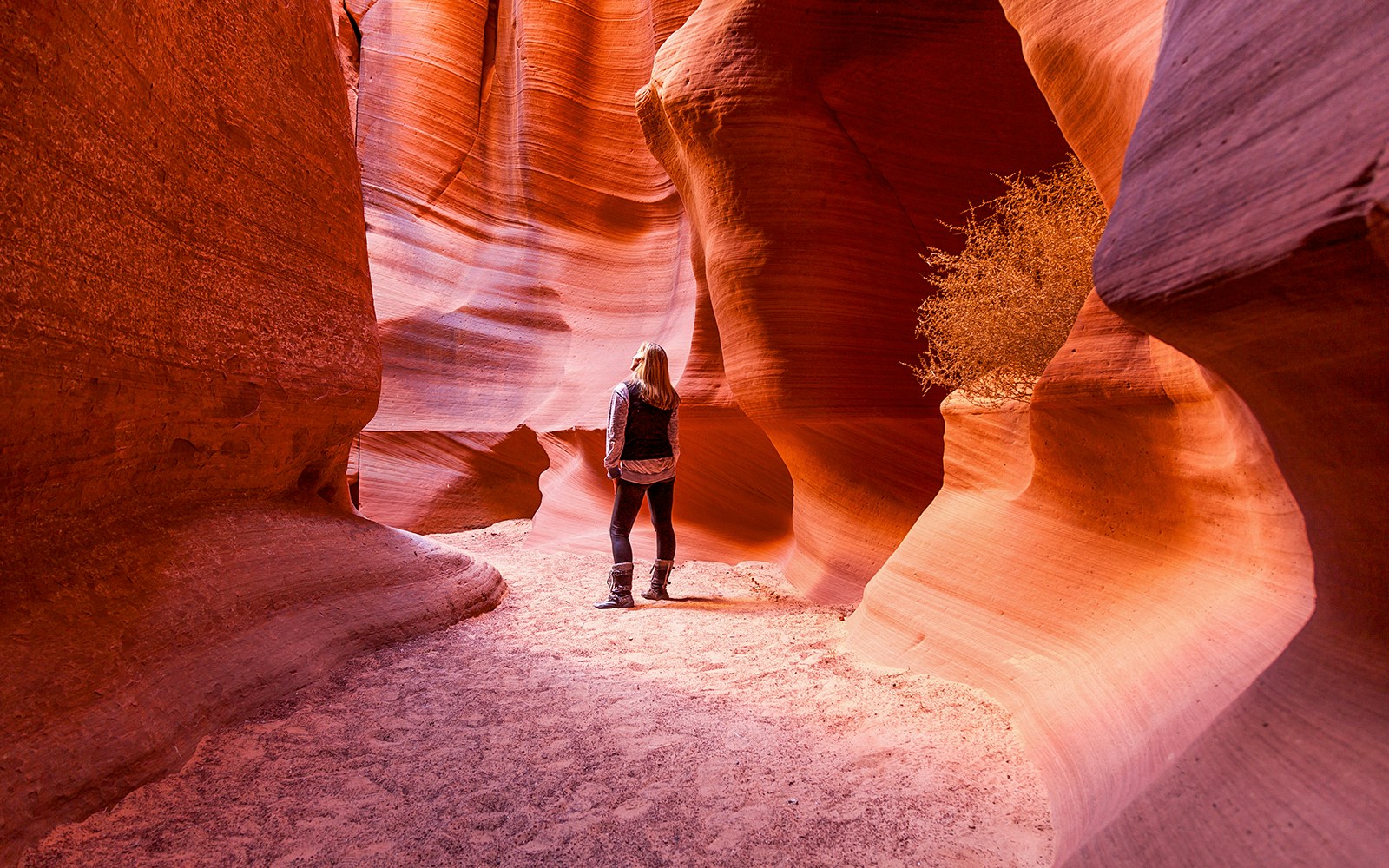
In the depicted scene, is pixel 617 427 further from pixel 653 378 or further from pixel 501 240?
pixel 501 240

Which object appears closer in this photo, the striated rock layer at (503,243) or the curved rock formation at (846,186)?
the curved rock formation at (846,186)

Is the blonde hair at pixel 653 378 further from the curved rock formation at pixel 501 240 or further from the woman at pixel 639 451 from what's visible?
the curved rock formation at pixel 501 240

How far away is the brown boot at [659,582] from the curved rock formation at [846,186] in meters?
1.16

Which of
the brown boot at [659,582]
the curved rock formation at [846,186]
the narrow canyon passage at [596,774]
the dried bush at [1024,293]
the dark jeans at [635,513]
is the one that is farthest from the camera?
the curved rock formation at [846,186]

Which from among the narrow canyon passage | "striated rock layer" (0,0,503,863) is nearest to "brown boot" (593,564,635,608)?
"striated rock layer" (0,0,503,863)

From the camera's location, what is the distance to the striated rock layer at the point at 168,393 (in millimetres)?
2348

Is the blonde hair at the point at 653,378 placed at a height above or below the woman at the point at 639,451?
above

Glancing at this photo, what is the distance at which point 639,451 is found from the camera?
5.57m

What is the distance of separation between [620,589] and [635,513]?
0.50 m

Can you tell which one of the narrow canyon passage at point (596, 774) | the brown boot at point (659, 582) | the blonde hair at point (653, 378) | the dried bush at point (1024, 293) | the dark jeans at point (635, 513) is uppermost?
the dried bush at point (1024, 293)

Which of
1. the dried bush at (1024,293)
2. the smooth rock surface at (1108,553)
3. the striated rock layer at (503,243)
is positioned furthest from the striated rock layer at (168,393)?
the striated rock layer at (503,243)

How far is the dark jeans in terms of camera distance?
18.0 ft

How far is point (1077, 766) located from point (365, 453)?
1034 centimetres

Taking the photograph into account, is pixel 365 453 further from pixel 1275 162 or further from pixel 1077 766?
pixel 1275 162
